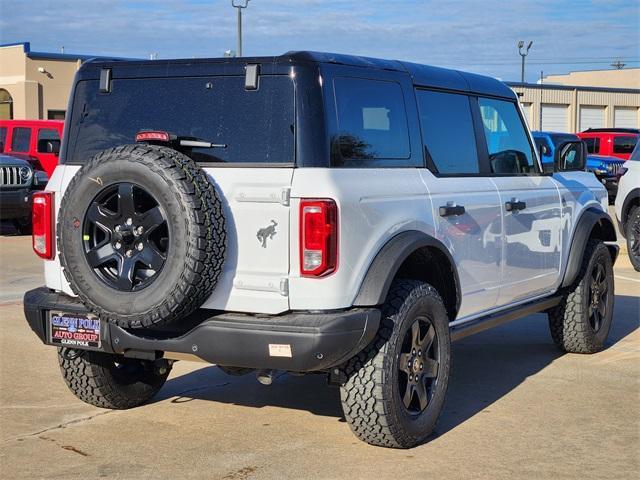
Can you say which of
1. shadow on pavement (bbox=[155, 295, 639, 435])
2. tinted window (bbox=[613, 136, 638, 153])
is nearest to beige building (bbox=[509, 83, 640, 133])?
A: tinted window (bbox=[613, 136, 638, 153])

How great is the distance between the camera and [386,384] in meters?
5.04

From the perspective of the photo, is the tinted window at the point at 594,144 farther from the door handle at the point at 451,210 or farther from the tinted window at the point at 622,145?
the door handle at the point at 451,210

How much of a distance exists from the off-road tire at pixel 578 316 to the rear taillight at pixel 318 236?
3424mm

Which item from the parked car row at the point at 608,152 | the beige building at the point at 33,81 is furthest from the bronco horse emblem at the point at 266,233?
the beige building at the point at 33,81

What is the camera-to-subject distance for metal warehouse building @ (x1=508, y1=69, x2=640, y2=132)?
47.9 metres

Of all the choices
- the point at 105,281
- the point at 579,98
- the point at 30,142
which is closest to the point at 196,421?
the point at 105,281

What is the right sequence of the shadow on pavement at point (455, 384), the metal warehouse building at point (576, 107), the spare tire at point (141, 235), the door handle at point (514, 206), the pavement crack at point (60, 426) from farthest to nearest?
1. the metal warehouse building at point (576, 107)
2. the door handle at point (514, 206)
3. the shadow on pavement at point (455, 384)
4. the pavement crack at point (60, 426)
5. the spare tire at point (141, 235)

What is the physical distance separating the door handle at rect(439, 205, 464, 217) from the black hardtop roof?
759mm

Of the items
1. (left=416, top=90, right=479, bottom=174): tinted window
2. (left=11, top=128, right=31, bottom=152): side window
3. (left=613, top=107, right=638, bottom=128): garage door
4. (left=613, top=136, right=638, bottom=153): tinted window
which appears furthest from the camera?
(left=613, top=107, right=638, bottom=128): garage door

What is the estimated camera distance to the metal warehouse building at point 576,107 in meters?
A: 47.9

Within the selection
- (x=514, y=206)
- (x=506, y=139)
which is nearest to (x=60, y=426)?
(x=514, y=206)

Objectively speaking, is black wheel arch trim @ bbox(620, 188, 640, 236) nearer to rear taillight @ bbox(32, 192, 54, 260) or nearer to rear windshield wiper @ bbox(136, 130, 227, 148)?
rear windshield wiper @ bbox(136, 130, 227, 148)

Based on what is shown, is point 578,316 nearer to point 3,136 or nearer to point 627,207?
point 627,207

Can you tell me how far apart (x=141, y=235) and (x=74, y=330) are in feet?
2.53
